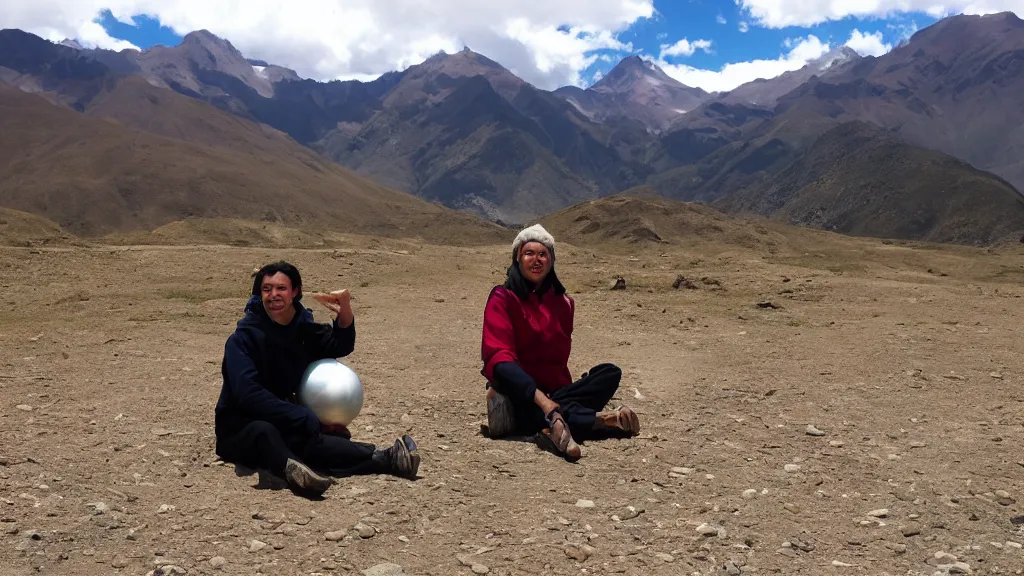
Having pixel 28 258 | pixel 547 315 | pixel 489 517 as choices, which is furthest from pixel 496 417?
pixel 28 258

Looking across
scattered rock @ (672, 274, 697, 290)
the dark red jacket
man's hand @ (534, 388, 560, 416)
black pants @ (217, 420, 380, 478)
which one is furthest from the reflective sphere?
scattered rock @ (672, 274, 697, 290)

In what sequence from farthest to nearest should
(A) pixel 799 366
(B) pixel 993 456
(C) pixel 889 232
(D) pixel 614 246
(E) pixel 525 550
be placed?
(C) pixel 889 232
(D) pixel 614 246
(A) pixel 799 366
(B) pixel 993 456
(E) pixel 525 550

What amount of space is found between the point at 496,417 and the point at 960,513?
3673 millimetres

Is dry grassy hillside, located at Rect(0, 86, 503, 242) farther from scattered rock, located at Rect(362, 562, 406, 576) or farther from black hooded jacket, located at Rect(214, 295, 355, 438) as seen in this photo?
scattered rock, located at Rect(362, 562, 406, 576)

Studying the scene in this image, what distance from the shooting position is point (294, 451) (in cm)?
586

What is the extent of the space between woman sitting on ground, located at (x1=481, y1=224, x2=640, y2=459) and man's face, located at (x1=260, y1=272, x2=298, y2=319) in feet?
5.64

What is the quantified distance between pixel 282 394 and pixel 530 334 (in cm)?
219

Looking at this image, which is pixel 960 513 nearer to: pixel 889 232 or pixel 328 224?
pixel 328 224

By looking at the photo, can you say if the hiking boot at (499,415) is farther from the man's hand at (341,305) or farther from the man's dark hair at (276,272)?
the man's dark hair at (276,272)

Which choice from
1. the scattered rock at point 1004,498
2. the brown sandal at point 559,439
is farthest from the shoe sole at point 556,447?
the scattered rock at point 1004,498

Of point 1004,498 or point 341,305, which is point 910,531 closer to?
point 1004,498

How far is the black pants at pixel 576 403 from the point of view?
22.6 feet

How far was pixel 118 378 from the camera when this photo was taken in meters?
9.05

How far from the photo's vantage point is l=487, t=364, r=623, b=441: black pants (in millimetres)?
6902
